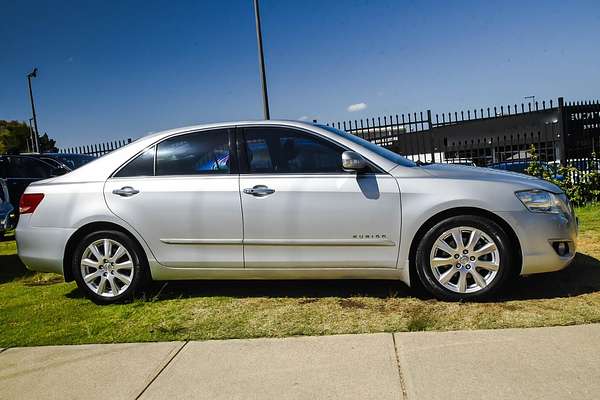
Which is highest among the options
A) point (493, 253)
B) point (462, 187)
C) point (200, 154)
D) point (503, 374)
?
point (200, 154)

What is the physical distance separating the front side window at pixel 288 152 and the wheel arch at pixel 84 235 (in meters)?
1.26

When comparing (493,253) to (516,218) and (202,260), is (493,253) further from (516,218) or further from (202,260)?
(202,260)

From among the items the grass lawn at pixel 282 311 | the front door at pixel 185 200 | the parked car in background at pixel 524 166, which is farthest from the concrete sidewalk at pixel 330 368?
the parked car in background at pixel 524 166

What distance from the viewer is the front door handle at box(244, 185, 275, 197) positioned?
13.9 ft

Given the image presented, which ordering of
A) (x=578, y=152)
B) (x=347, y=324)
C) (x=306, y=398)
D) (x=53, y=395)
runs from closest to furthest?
1. (x=306, y=398)
2. (x=53, y=395)
3. (x=347, y=324)
4. (x=578, y=152)

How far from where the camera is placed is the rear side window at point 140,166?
4.57 metres

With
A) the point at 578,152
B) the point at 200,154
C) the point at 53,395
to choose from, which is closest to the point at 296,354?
the point at 53,395

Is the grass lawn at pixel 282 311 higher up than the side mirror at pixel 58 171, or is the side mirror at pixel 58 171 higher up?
the side mirror at pixel 58 171

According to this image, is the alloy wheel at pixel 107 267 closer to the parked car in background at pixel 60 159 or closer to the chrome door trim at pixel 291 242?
the chrome door trim at pixel 291 242

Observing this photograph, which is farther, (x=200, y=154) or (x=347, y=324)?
(x=200, y=154)

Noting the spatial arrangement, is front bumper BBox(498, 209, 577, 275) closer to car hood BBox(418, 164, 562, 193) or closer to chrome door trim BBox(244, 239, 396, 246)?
car hood BBox(418, 164, 562, 193)

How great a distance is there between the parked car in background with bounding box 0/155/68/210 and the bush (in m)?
9.55

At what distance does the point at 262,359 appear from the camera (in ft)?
10.6

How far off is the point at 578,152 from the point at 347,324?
8.29 meters
